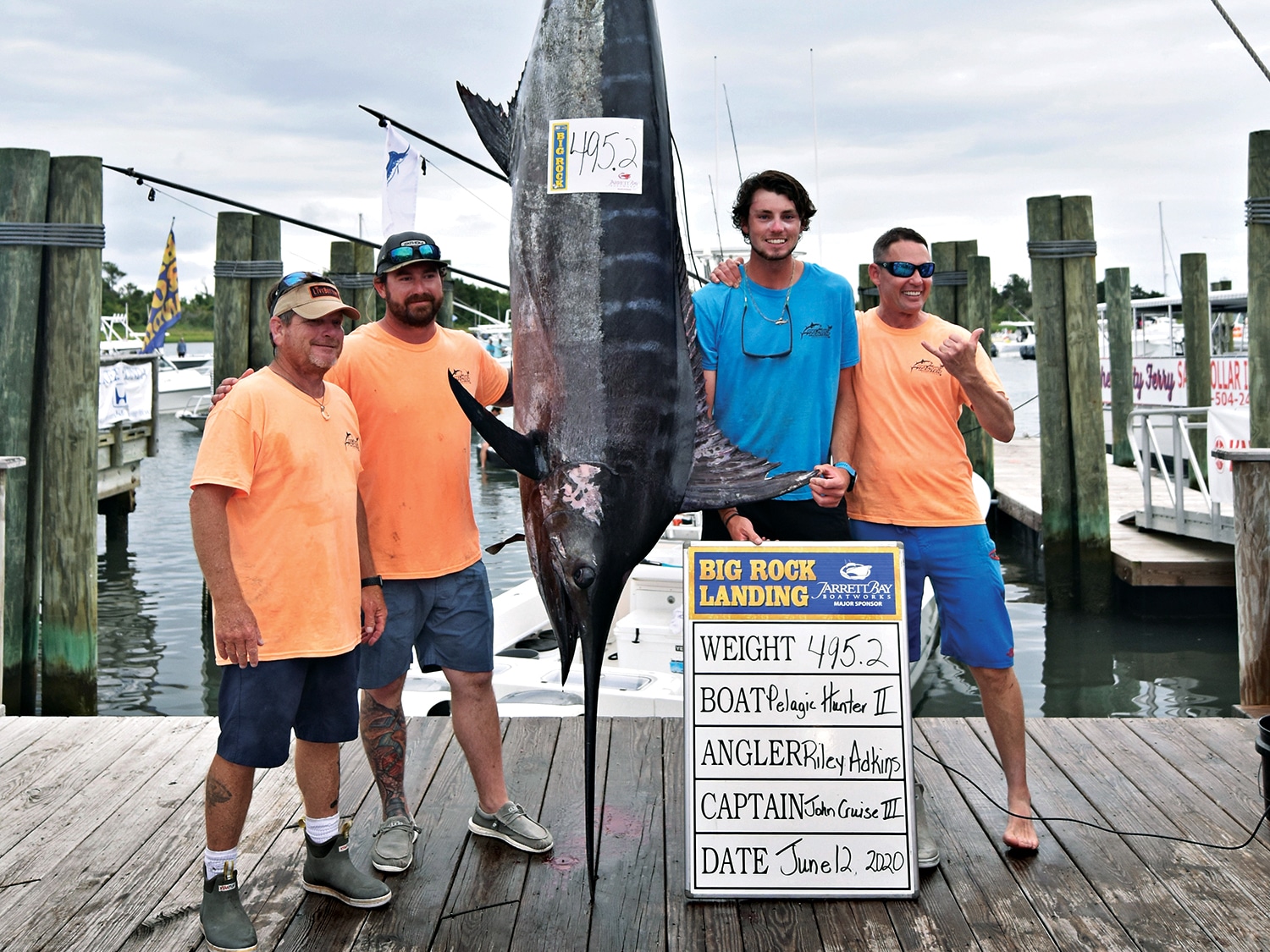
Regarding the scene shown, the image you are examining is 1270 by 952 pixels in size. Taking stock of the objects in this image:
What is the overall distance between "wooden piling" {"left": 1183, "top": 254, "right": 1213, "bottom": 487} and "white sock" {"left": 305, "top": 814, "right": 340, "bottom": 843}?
34.2ft

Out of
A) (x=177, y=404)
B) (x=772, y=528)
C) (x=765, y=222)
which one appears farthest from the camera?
(x=177, y=404)

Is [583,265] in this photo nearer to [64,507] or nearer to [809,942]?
[809,942]

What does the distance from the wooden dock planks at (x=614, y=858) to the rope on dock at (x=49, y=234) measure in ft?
6.75

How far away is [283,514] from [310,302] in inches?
17.0

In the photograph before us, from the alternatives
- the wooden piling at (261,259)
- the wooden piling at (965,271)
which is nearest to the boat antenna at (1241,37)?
the wooden piling at (261,259)

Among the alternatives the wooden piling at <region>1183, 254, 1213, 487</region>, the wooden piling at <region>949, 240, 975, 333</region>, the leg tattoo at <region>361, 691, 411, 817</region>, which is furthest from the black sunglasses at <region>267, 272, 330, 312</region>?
the wooden piling at <region>1183, 254, 1213, 487</region>

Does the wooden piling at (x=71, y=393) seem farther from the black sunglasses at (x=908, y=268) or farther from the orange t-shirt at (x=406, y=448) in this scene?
the black sunglasses at (x=908, y=268)

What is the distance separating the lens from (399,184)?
3447mm

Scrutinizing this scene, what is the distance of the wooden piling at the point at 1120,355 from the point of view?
13438mm

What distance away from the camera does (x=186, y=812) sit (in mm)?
2842

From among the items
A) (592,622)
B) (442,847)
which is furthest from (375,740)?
(592,622)

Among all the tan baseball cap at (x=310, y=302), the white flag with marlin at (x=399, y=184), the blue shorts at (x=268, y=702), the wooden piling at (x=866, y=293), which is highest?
the wooden piling at (x=866, y=293)

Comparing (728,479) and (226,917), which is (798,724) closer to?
(728,479)

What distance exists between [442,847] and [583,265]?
144 centimetres
